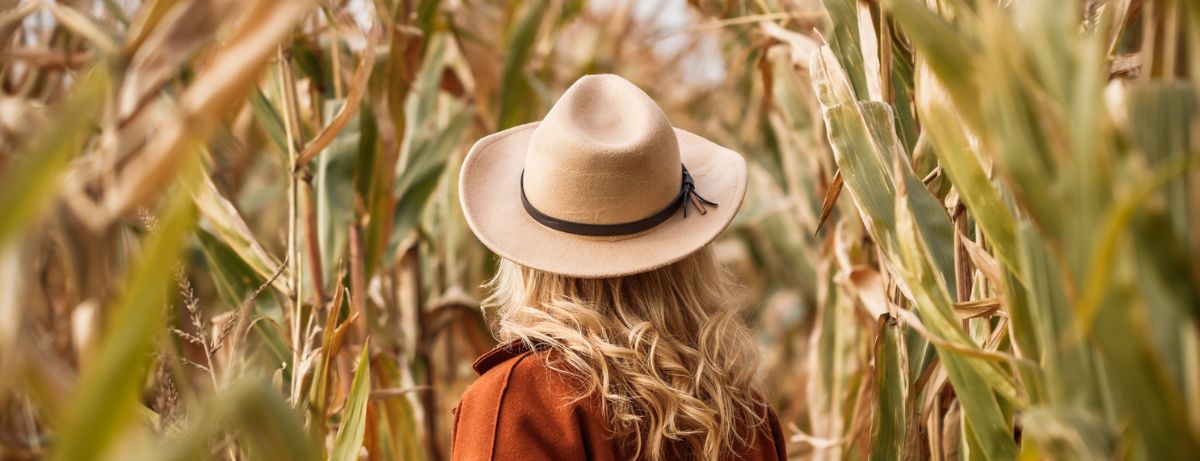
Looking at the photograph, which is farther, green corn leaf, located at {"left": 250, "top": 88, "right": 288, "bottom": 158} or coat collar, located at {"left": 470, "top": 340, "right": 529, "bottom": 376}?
green corn leaf, located at {"left": 250, "top": 88, "right": 288, "bottom": 158}

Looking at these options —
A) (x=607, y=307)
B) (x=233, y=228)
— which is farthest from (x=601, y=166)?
(x=233, y=228)

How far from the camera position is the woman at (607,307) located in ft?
3.07

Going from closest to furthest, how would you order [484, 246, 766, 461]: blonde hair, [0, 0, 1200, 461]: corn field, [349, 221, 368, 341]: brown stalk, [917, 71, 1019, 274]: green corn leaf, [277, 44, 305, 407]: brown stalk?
[0, 0, 1200, 461]: corn field, [917, 71, 1019, 274]: green corn leaf, [484, 246, 766, 461]: blonde hair, [277, 44, 305, 407]: brown stalk, [349, 221, 368, 341]: brown stalk

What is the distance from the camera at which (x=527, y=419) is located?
3.01 feet

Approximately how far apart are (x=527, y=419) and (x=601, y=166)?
0.26 metres

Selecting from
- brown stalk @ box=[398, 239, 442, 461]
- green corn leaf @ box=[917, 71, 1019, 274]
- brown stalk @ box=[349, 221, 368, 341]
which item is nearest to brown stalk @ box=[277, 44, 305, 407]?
brown stalk @ box=[349, 221, 368, 341]

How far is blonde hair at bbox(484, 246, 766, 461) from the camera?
3.15 ft

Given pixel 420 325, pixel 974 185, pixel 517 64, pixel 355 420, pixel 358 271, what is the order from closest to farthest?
pixel 974 185, pixel 355 420, pixel 358 271, pixel 420 325, pixel 517 64

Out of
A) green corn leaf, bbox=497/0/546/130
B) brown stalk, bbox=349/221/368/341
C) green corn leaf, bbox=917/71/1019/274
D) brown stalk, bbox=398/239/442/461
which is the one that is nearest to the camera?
green corn leaf, bbox=917/71/1019/274

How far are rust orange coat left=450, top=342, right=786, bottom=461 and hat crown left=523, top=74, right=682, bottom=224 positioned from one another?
16cm

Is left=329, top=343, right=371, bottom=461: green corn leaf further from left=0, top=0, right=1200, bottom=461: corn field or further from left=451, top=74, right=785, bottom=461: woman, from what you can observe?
left=451, top=74, right=785, bottom=461: woman

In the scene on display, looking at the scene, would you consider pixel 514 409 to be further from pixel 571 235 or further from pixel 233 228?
pixel 233 228

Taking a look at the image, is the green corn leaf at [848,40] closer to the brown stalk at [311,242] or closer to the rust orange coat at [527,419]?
the rust orange coat at [527,419]

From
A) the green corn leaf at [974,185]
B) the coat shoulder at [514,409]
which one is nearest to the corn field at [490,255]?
the green corn leaf at [974,185]
